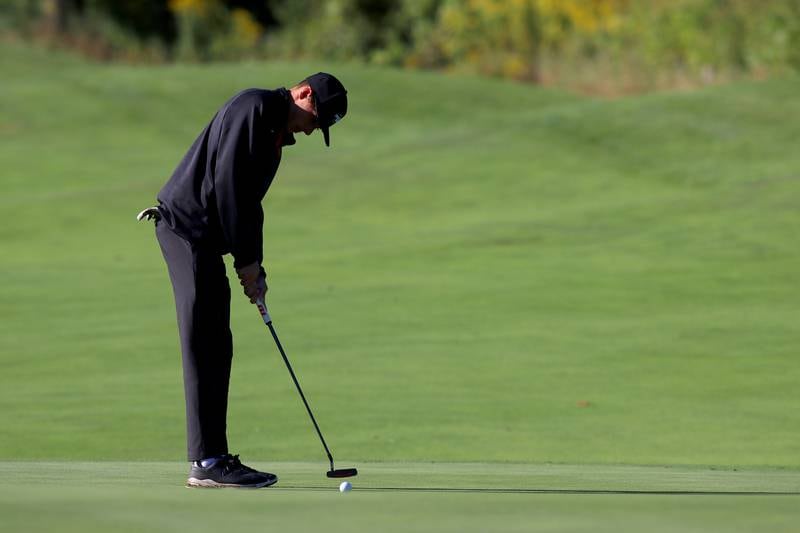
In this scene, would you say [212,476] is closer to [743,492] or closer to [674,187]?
[743,492]

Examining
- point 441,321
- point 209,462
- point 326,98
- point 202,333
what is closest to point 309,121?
point 326,98

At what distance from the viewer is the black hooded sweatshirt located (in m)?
6.66

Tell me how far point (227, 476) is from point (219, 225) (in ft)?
3.28

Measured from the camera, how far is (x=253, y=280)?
6926 millimetres

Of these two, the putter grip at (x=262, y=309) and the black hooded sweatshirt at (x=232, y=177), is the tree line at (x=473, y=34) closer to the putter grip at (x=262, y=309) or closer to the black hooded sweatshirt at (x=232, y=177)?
the putter grip at (x=262, y=309)

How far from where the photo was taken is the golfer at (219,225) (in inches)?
263

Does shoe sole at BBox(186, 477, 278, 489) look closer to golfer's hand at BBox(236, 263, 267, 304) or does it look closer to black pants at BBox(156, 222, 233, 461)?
black pants at BBox(156, 222, 233, 461)

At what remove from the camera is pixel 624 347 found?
1423 centimetres

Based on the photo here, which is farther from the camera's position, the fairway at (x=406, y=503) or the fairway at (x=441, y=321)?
the fairway at (x=441, y=321)

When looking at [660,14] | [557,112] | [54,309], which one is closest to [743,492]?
[54,309]

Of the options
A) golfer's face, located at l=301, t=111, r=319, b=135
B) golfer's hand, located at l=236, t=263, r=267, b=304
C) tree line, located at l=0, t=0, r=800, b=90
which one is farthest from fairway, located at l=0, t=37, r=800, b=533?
tree line, located at l=0, t=0, r=800, b=90

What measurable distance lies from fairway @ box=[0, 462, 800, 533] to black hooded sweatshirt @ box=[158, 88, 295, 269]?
995mm

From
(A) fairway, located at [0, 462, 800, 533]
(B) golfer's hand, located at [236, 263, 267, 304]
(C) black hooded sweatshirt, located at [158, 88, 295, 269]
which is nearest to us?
(A) fairway, located at [0, 462, 800, 533]

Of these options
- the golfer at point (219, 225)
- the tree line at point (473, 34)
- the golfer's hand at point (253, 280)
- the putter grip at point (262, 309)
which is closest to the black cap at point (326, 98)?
the golfer at point (219, 225)
